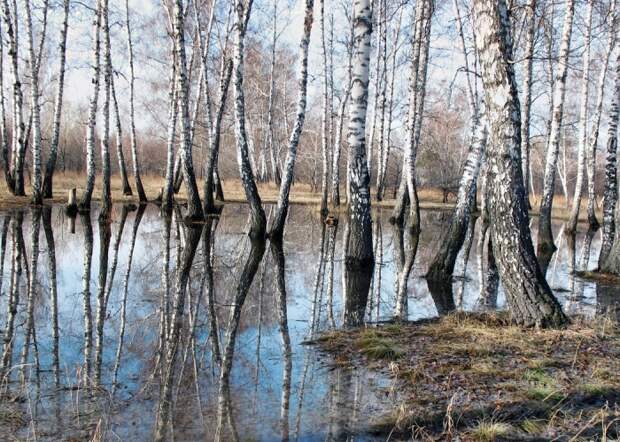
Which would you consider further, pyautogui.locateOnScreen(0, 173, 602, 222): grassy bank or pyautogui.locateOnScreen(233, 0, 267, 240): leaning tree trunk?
pyautogui.locateOnScreen(0, 173, 602, 222): grassy bank

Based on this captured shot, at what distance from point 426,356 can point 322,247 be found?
8350mm

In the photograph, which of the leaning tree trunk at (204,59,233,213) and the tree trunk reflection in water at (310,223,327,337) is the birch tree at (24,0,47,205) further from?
the tree trunk reflection in water at (310,223,327,337)

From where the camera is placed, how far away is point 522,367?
14.7 feet

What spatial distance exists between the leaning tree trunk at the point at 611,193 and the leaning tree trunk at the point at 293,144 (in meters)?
7.04

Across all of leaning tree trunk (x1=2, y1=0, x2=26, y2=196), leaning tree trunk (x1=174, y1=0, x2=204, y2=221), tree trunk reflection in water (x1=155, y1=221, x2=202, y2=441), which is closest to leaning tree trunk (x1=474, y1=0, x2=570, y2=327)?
tree trunk reflection in water (x1=155, y1=221, x2=202, y2=441)

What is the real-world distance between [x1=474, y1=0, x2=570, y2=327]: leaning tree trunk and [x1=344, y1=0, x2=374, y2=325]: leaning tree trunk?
3.88 metres

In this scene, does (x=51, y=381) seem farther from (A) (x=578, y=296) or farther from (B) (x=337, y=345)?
(A) (x=578, y=296)

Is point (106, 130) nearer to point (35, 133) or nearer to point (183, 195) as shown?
point (35, 133)

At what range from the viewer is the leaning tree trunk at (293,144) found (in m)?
13.5

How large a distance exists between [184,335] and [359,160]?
5.51m

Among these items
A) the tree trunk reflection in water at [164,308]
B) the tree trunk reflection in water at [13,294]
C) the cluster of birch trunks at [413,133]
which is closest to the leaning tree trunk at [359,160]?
the cluster of birch trunks at [413,133]

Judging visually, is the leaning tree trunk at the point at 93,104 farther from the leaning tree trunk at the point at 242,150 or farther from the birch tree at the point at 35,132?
the leaning tree trunk at the point at 242,150

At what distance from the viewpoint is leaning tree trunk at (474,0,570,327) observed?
5660 mm

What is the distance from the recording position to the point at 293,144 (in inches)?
548
